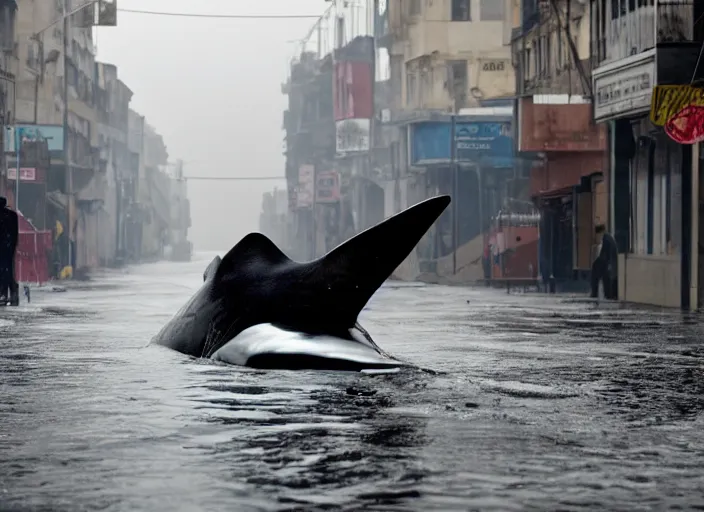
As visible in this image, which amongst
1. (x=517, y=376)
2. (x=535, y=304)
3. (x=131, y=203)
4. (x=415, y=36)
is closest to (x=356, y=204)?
(x=415, y=36)

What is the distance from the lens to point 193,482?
5.78 m

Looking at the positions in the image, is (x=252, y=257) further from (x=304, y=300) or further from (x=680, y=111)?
(x=680, y=111)

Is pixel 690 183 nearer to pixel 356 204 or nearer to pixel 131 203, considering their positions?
pixel 356 204

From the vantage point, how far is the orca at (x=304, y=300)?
1015 centimetres

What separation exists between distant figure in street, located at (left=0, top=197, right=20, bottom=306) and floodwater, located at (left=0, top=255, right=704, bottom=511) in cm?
1111

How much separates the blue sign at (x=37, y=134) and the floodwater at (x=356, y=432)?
40.8 metres

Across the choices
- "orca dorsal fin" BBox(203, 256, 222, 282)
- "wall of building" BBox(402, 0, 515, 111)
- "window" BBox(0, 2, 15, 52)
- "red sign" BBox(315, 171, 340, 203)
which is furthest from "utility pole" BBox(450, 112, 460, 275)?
"orca dorsal fin" BBox(203, 256, 222, 282)

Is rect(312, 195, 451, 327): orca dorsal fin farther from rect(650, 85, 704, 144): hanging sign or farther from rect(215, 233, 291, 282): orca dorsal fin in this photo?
rect(650, 85, 704, 144): hanging sign

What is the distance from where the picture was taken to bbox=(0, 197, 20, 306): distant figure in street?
83.1ft

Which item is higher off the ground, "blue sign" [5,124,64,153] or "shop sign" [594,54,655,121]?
"blue sign" [5,124,64,153]

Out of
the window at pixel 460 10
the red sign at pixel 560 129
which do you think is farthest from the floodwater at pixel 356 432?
the window at pixel 460 10

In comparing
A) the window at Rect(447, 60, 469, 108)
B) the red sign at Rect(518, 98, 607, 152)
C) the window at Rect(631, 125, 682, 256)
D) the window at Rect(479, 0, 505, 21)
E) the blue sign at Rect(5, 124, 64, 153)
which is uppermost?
the window at Rect(479, 0, 505, 21)

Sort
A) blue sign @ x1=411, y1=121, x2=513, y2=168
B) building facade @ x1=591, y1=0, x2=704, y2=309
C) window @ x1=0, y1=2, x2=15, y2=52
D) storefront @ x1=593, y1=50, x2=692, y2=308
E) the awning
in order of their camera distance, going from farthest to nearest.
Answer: blue sign @ x1=411, y1=121, x2=513, y2=168
window @ x1=0, y1=2, x2=15, y2=52
the awning
storefront @ x1=593, y1=50, x2=692, y2=308
building facade @ x1=591, y1=0, x2=704, y2=309

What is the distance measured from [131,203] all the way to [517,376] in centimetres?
11554
